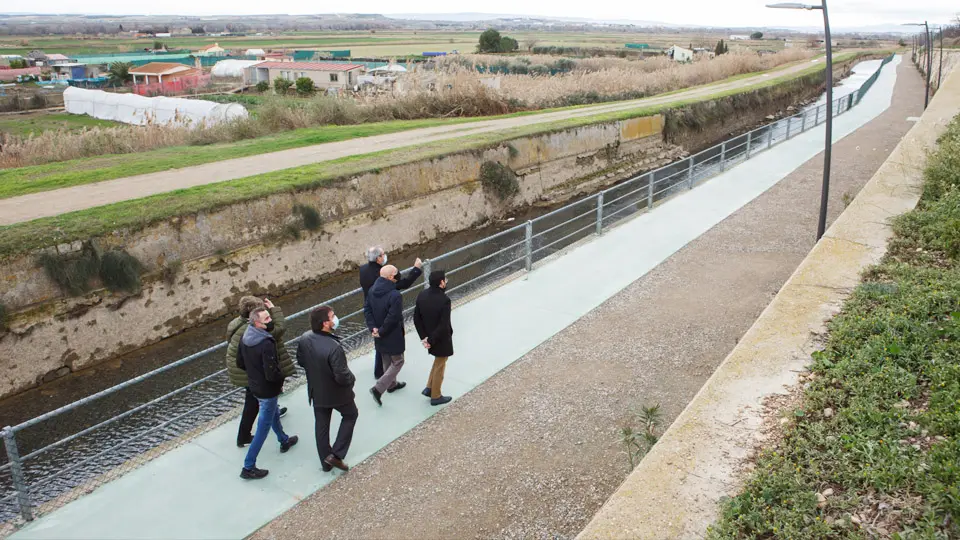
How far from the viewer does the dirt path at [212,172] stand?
13.1m

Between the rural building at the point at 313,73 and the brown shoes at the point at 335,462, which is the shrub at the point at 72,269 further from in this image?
the rural building at the point at 313,73

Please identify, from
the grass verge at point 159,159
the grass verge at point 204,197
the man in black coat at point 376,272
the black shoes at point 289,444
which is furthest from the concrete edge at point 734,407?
the grass verge at point 159,159

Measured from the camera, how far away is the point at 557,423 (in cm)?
704

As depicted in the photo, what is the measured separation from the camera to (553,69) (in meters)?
65.3

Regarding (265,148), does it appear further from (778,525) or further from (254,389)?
(778,525)

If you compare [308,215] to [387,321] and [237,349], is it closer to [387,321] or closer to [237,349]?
[387,321]

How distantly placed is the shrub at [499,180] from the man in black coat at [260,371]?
14.1 m

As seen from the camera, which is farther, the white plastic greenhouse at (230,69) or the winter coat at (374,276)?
the white plastic greenhouse at (230,69)

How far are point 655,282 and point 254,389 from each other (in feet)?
22.1

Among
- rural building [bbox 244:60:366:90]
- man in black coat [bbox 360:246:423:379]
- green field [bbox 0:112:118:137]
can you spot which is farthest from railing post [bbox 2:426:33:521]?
rural building [bbox 244:60:366:90]

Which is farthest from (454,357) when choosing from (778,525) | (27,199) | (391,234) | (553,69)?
(553,69)

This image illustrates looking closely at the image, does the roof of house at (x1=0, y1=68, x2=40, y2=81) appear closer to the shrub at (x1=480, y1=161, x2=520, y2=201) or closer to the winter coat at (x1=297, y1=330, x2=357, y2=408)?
the shrub at (x1=480, y1=161, x2=520, y2=201)

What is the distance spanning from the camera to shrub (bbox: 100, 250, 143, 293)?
11.5 meters

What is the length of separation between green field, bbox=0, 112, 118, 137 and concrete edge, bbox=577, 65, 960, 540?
33377 mm
